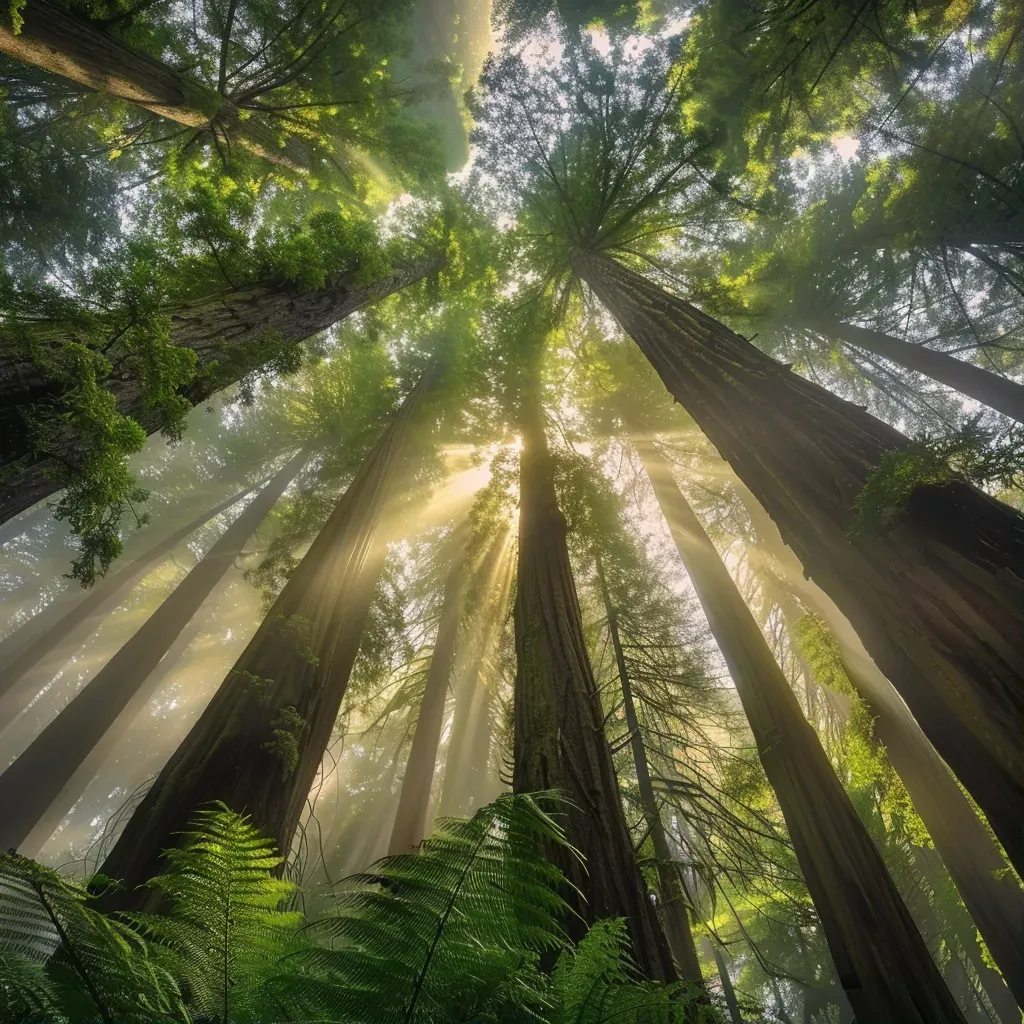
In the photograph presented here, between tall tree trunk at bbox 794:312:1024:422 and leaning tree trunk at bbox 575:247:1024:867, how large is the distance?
7112 millimetres

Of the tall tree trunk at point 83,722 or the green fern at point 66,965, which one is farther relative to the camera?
the tall tree trunk at point 83,722

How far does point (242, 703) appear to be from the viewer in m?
2.92

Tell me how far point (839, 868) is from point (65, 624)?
21.3 metres

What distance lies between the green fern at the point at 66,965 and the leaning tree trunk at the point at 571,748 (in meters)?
1.00

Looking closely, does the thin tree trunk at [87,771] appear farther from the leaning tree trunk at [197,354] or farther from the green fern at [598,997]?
the green fern at [598,997]

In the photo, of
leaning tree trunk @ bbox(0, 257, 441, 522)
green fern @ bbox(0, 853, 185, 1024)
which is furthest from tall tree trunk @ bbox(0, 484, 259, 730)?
green fern @ bbox(0, 853, 185, 1024)

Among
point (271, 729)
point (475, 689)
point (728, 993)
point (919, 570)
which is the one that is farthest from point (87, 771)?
point (919, 570)

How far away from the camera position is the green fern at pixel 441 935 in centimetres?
81

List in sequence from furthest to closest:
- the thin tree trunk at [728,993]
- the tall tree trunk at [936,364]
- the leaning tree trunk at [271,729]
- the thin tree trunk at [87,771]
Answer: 1. the thin tree trunk at [87,771]
2. the tall tree trunk at [936,364]
3. the thin tree trunk at [728,993]
4. the leaning tree trunk at [271,729]

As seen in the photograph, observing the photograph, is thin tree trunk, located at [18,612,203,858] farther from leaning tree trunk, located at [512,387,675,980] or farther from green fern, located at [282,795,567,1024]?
green fern, located at [282,795,567,1024]

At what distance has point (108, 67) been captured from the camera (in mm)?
4742

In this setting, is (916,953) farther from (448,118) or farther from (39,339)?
(448,118)

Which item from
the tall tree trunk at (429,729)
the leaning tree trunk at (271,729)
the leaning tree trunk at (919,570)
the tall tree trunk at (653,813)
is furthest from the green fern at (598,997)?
A: the tall tree trunk at (429,729)

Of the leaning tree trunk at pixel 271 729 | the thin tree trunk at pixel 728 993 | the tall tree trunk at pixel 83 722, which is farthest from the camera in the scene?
the tall tree trunk at pixel 83 722
